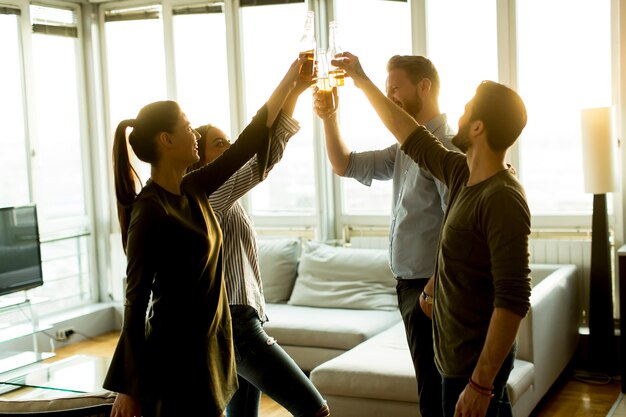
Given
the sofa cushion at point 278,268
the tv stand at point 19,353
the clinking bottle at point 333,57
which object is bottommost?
the tv stand at point 19,353

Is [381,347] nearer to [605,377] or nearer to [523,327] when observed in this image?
[523,327]

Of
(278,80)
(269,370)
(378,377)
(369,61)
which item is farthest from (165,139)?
(278,80)

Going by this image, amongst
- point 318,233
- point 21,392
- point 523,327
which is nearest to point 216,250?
point 523,327

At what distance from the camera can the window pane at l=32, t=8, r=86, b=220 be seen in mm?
5605

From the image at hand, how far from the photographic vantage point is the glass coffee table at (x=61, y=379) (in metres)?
3.37

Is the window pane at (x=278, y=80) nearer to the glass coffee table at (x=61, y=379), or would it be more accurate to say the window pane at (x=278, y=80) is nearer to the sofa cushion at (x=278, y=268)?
the sofa cushion at (x=278, y=268)

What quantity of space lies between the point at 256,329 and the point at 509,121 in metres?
0.90

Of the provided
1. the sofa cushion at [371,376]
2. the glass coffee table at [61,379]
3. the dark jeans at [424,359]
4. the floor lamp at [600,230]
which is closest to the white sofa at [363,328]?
the sofa cushion at [371,376]

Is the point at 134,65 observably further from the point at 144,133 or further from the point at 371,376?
the point at 144,133

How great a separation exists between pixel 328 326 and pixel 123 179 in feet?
8.66

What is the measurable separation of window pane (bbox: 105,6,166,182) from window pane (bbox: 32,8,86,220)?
270 millimetres

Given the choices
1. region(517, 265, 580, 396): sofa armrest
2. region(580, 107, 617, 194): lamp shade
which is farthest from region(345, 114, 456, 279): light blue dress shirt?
Answer: region(580, 107, 617, 194): lamp shade

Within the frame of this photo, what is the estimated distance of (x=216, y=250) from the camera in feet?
5.83

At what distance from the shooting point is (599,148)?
4.03 m
